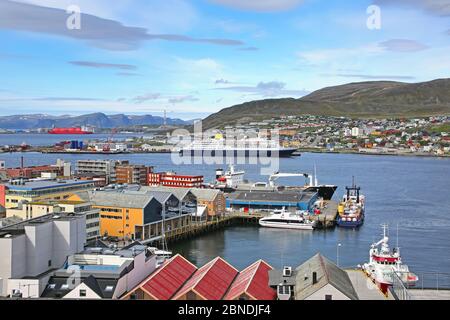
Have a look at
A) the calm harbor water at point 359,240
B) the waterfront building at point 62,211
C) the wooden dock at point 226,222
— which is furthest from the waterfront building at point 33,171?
the calm harbor water at point 359,240

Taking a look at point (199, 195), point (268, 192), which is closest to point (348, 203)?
point (268, 192)

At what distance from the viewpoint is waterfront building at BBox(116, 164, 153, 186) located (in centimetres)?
1229

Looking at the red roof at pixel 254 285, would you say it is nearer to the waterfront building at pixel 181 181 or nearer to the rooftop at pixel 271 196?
the rooftop at pixel 271 196

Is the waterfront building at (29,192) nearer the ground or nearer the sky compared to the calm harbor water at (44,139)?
nearer the ground

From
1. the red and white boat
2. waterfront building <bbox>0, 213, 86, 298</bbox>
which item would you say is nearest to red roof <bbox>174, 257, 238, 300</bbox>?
waterfront building <bbox>0, 213, 86, 298</bbox>

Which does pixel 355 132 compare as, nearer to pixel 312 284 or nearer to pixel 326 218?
pixel 326 218

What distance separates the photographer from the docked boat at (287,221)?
814 centimetres

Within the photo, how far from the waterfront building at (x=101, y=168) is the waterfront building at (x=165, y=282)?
916 cm

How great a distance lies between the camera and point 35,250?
3.63 metres

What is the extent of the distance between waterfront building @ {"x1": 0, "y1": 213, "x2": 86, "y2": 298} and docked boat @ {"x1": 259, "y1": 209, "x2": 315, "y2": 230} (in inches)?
175

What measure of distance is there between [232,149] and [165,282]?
2432 cm

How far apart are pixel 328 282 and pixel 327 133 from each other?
34.3 m

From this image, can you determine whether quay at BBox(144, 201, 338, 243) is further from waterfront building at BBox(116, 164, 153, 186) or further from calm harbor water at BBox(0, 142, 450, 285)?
waterfront building at BBox(116, 164, 153, 186)

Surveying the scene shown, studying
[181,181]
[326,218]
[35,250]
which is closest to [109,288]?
[35,250]
